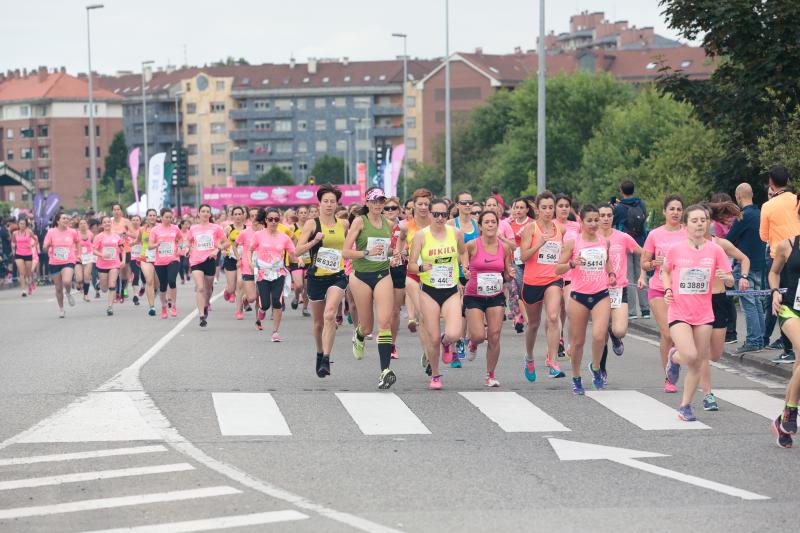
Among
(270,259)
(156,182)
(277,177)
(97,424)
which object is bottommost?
(277,177)

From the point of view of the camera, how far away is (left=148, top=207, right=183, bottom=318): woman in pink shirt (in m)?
25.6

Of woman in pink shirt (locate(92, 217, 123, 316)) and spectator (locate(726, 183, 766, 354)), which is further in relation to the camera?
woman in pink shirt (locate(92, 217, 123, 316))

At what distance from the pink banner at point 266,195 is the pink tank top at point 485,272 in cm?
8770

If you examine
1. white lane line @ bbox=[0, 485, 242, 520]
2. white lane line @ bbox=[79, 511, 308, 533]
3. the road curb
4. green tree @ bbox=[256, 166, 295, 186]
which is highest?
white lane line @ bbox=[79, 511, 308, 533]

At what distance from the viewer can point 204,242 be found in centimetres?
2461

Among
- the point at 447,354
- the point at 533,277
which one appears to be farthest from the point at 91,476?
the point at 447,354

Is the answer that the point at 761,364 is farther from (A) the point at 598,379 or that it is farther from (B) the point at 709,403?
(B) the point at 709,403

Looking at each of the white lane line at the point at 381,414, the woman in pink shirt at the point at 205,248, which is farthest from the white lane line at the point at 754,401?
the woman in pink shirt at the point at 205,248

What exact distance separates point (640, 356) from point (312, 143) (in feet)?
559

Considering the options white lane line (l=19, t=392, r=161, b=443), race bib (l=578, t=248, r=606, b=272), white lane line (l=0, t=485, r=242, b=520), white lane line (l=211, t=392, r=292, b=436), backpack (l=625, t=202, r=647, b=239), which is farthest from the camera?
backpack (l=625, t=202, r=647, b=239)

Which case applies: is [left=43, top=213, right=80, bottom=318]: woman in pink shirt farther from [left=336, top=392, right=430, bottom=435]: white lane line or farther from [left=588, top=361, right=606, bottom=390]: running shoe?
[left=588, top=361, right=606, bottom=390]: running shoe

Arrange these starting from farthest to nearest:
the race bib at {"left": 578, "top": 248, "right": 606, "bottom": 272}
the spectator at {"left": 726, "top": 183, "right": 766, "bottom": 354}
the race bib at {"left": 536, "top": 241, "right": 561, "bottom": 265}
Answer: the spectator at {"left": 726, "top": 183, "right": 766, "bottom": 354}
the race bib at {"left": 536, "top": 241, "right": 561, "bottom": 265}
the race bib at {"left": 578, "top": 248, "right": 606, "bottom": 272}

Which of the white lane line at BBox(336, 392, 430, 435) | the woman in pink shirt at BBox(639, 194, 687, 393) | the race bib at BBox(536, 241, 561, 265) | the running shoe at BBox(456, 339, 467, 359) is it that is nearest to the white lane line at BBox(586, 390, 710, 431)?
the woman in pink shirt at BBox(639, 194, 687, 393)

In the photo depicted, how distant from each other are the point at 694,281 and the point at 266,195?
95108 mm
